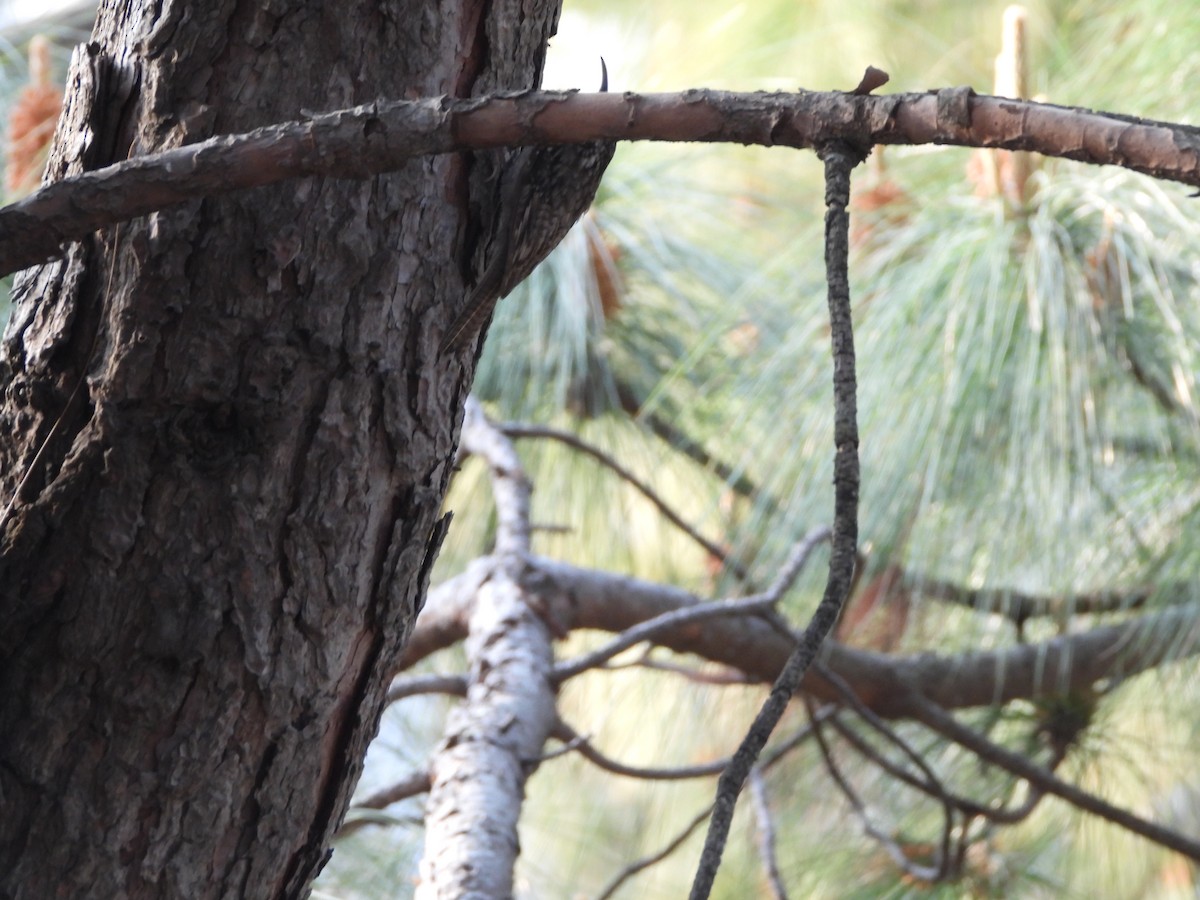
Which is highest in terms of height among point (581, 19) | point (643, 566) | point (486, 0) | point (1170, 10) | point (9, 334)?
point (581, 19)

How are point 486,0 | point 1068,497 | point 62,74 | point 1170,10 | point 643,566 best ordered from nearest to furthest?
point 486,0, point 1068,497, point 1170,10, point 62,74, point 643,566

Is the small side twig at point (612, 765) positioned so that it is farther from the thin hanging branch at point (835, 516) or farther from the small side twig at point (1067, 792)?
the thin hanging branch at point (835, 516)

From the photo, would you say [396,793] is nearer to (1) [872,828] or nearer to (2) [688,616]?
(2) [688,616]

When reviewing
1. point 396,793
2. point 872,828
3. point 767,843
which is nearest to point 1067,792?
point 872,828

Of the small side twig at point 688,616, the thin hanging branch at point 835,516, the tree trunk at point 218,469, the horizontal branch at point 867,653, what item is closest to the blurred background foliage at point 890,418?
the horizontal branch at point 867,653

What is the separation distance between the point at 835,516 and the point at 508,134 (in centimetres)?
16

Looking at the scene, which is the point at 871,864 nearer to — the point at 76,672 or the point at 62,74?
the point at 76,672

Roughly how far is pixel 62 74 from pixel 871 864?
1.47m

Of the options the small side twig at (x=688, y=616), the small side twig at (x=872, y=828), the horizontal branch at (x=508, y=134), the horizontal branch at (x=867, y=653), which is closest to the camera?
the horizontal branch at (x=508, y=134)

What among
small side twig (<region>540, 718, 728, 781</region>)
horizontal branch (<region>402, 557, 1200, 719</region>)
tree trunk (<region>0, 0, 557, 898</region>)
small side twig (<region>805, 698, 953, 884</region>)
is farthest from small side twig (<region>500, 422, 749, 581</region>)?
tree trunk (<region>0, 0, 557, 898</region>)

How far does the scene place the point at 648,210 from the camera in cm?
169

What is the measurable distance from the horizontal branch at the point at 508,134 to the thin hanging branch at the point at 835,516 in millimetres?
20

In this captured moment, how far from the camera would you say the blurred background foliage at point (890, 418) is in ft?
3.88

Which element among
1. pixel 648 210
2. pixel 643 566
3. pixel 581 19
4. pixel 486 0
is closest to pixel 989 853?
pixel 643 566
